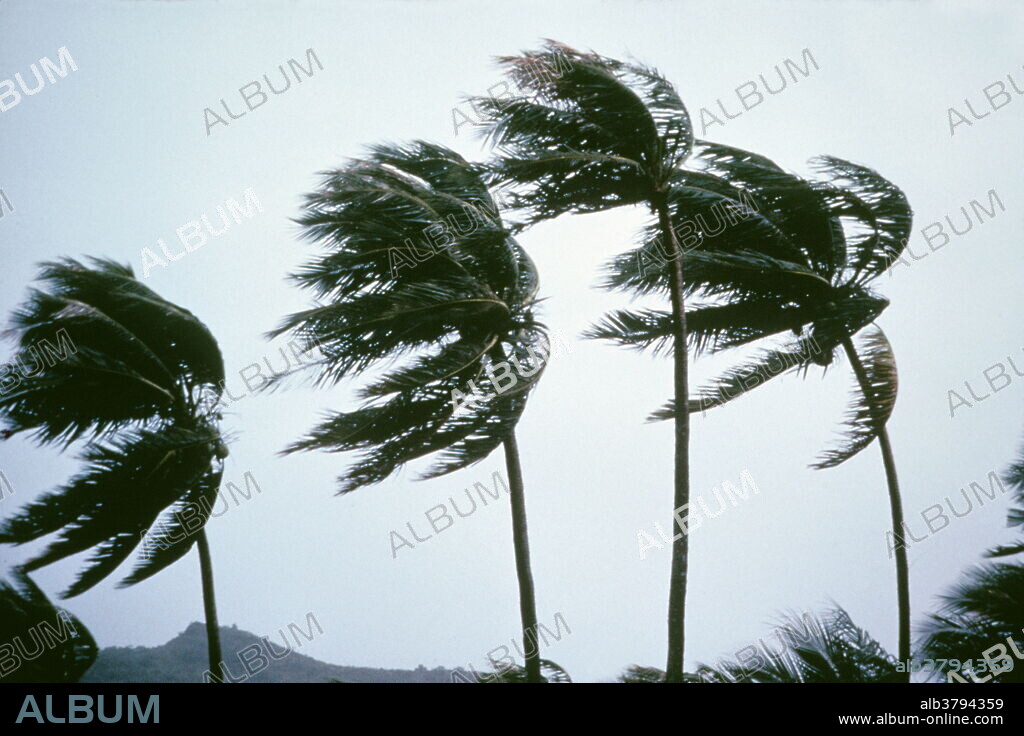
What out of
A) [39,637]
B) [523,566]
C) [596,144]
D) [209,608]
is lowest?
[523,566]

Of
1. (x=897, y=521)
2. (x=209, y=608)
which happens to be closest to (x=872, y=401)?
(x=897, y=521)

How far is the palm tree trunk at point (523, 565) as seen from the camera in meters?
9.44

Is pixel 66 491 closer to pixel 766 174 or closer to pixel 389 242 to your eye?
pixel 389 242

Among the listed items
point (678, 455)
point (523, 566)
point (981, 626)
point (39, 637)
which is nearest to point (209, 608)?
point (39, 637)

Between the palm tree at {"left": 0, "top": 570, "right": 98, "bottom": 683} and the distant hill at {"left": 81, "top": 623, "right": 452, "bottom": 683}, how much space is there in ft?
1.04

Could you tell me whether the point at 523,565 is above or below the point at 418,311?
below

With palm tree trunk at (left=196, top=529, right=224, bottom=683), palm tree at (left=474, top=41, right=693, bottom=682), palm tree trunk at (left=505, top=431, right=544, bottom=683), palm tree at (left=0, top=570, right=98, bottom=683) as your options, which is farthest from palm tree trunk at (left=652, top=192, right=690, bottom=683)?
palm tree at (left=0, top=570, right=98, bottom=683)

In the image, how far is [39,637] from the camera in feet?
32.9

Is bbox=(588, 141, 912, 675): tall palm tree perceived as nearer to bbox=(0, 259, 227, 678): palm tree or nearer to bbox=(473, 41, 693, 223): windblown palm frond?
bbox=(473, 41, 693, 223): windblown palm frond

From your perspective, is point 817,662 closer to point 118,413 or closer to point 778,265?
point 778,265

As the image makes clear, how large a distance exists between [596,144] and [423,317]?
8.34ft

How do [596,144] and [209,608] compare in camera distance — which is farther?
[209,608]

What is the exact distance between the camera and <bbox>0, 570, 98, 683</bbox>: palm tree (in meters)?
9.78

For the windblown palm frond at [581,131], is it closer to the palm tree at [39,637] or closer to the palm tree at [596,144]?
the palm tree at [596,144]
